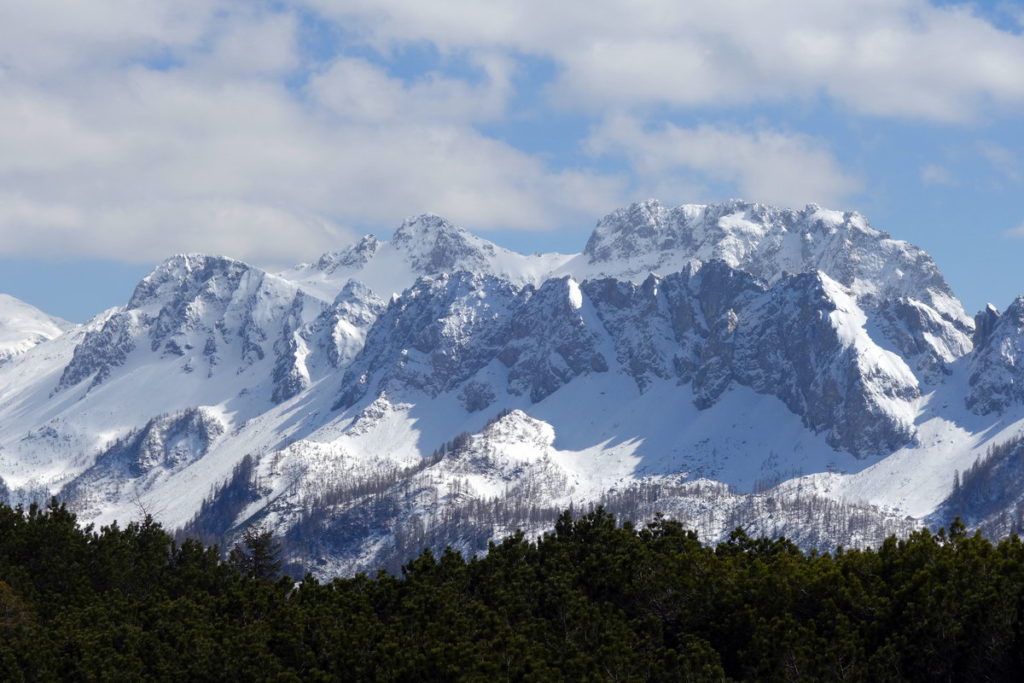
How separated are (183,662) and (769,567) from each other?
36.3m

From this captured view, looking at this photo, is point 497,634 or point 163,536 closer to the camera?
point 497,634

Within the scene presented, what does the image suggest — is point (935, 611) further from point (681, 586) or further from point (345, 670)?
point (345, 670)

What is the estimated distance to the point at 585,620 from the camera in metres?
84.9

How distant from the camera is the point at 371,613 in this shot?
296 ft

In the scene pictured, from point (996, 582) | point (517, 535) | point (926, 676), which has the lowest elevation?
point (926, 676)

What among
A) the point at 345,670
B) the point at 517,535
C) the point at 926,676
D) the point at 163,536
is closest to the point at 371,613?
the point at 345,670

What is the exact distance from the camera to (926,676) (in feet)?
254

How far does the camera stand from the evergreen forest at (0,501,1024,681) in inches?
3031

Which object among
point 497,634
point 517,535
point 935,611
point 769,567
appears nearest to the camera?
point 935,611

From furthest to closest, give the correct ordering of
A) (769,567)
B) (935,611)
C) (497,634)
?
(769,567) < (497,634) < (935,611)

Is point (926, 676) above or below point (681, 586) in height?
below

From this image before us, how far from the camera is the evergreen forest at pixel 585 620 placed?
253 ft

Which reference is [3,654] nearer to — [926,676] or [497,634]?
[497,634]

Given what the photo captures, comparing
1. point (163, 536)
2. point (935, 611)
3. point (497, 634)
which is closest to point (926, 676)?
point (935, 611)
